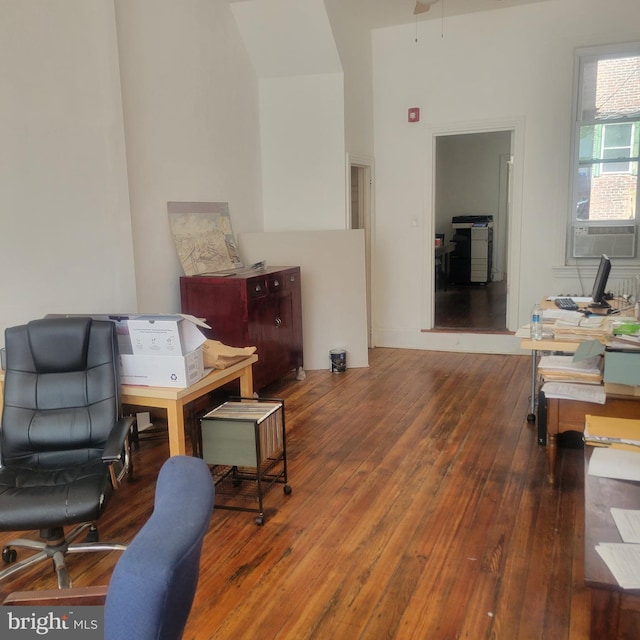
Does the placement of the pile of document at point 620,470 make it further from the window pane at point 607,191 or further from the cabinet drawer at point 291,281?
the window pane at point 607,191

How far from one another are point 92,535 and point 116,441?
1.85ft

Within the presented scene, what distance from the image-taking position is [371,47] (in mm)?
6453

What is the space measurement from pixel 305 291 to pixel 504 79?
293 cm

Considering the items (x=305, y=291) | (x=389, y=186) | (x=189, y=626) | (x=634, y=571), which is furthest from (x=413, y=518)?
(x=389, y=186)

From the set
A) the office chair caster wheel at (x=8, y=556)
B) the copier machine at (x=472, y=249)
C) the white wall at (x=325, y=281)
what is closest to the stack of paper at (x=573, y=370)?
the white wall at (x=325, y=281)

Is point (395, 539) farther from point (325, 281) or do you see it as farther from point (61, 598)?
point (325, 281)

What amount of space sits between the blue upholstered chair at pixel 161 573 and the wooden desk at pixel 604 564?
1.04 m

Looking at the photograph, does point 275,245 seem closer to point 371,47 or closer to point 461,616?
point 371,47

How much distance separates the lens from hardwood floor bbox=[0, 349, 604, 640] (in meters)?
2.23

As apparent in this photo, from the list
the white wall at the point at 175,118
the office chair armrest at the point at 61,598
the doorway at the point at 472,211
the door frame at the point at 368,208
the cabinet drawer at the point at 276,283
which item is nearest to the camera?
the office chair armrest at the point at 61,598

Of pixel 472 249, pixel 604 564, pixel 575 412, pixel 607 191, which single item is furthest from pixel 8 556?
pixel 472 249

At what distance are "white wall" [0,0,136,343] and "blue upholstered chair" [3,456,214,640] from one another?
8.57 feet

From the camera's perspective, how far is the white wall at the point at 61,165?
3199mm

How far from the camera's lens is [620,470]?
2.08 meters
